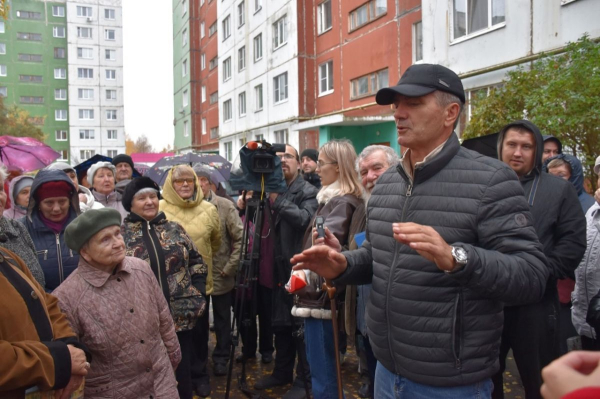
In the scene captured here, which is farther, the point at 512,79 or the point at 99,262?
the point at 512,79

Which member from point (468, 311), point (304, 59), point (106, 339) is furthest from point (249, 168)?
point (304, 59)

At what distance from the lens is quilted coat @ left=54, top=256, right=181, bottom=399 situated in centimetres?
282

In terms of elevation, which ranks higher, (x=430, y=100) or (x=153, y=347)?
(x=430, y=100)

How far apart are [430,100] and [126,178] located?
564 centimetres

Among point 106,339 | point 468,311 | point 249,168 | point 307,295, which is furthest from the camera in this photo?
point 249,168

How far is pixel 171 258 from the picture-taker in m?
3.83

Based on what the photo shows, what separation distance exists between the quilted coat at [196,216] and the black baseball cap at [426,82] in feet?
10.1

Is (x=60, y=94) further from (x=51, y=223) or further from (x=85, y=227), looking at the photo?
(x=85, y=227)

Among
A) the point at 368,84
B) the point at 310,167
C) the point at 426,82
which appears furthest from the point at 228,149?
the point at 426,82

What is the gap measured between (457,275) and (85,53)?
60.6 metres

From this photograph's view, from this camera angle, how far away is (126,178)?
6.80 metres

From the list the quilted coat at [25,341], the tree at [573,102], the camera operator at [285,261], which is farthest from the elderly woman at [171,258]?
the tree at [573,102]

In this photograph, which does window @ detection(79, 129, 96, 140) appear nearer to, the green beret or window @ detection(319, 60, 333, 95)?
window @ detection(319, 60, 333, 95)

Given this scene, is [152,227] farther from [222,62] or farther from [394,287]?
[222,62]
